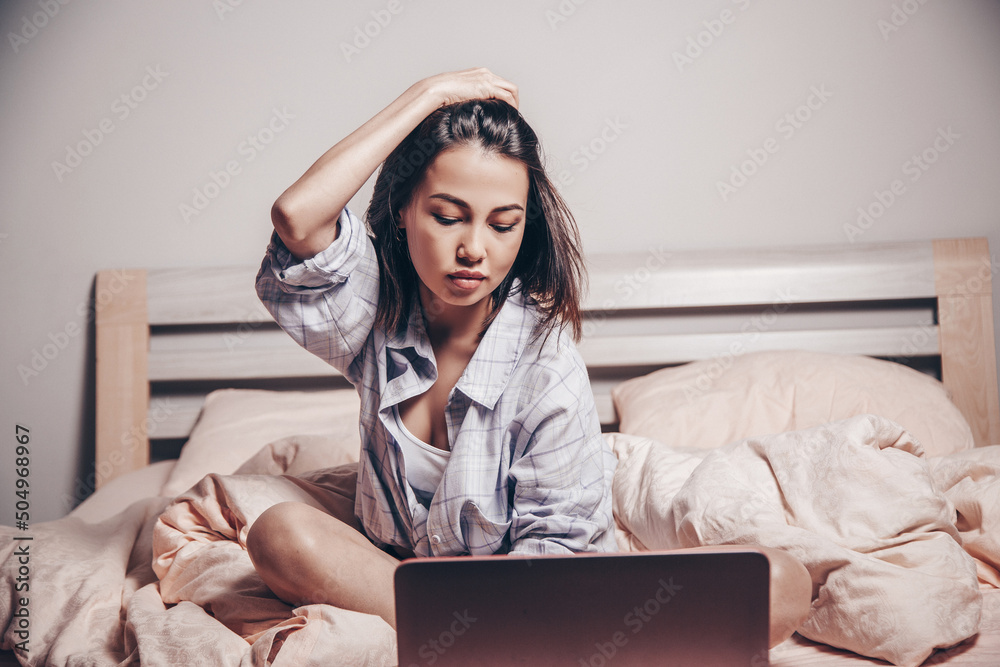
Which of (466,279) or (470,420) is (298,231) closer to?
(466,279)

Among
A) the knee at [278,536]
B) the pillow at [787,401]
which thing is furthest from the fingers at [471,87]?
the pillow at [787,401]

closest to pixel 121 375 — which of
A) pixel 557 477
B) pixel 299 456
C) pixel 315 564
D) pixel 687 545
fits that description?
pixel 299 456

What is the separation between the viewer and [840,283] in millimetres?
1699

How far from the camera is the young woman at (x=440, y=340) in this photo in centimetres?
78

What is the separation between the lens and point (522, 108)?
71.4 inches

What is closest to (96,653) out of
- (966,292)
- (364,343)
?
(364,343)

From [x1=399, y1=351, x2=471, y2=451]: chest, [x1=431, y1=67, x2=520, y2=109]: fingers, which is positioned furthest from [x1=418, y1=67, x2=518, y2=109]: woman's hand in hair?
[x1=399, y1=351, x2=471, y2=451]: chest

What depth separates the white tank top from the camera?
0.89 meters

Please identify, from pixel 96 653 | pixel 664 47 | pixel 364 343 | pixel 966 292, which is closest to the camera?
pixel 96 653

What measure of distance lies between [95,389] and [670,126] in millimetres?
1704

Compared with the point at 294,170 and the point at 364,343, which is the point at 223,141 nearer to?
the point at 294,170

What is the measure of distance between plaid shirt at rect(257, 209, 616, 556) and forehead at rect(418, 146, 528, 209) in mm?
126

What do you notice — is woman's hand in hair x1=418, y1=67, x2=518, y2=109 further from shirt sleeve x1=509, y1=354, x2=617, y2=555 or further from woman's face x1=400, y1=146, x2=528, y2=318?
shirt sleeve x1=509, y1=354, x2=617, y2=555

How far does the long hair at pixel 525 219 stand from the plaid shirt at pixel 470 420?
3cm
